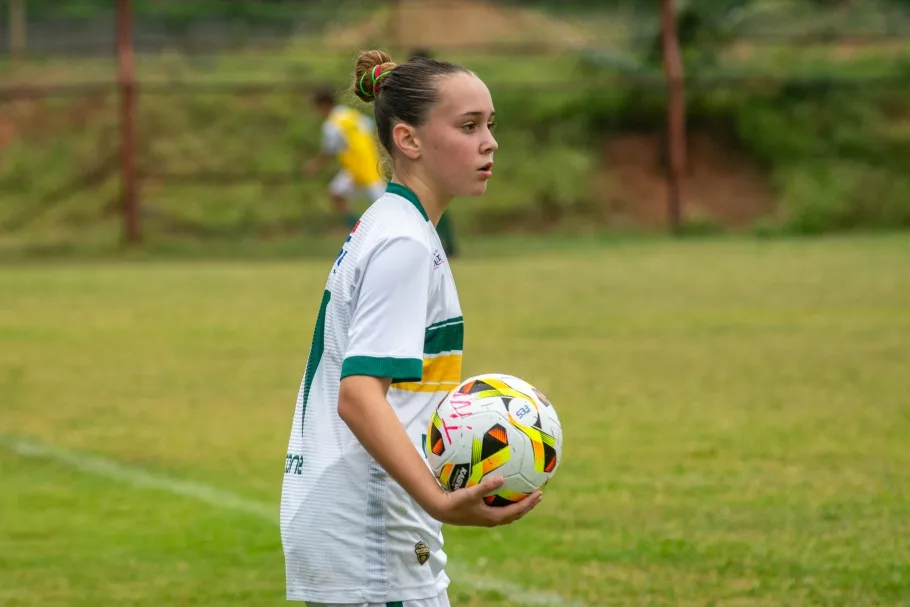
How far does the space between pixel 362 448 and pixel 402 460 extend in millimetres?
230

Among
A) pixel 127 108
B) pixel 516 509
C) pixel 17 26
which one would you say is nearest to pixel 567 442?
pixel 516 509

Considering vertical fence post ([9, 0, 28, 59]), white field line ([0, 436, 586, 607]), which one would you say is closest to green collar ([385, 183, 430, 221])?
white field line ([0, 436, 586, 607])

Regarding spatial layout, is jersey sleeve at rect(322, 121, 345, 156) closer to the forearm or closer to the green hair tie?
the green hair tie

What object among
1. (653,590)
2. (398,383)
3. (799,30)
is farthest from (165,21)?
(398,383)

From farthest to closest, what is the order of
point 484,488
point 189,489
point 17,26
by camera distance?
point 17,26
point 189,489
point 484,488

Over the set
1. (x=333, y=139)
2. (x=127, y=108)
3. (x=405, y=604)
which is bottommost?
(x=405, y=604)

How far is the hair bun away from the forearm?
0.70 meters

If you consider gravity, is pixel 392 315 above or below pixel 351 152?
below

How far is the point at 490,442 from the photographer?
2990 millimetres

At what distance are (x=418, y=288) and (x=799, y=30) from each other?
2830 cm

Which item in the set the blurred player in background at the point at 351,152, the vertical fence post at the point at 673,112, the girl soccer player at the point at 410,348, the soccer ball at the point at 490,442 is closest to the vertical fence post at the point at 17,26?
the blurred player in background at the point at 351,152

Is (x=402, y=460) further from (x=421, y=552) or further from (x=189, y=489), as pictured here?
(x=189, y=489)

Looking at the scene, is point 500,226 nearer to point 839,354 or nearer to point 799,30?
point 799,30

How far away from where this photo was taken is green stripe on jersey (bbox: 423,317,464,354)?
3010 millimetres
